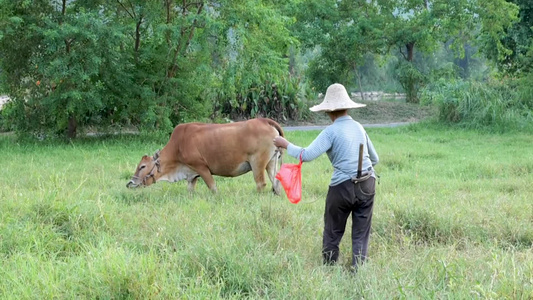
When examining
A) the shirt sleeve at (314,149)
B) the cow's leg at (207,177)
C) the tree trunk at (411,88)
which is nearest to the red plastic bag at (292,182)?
the shirt sleeve at (314,149)

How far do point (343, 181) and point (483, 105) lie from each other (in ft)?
42.5

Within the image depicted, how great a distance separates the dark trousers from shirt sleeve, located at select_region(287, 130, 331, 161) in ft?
1.14

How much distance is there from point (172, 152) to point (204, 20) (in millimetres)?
4836

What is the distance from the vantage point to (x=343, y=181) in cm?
543

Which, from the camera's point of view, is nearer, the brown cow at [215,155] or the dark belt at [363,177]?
the dark belt at [363,177]

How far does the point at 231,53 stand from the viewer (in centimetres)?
1438

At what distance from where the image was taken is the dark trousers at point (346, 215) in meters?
5.40

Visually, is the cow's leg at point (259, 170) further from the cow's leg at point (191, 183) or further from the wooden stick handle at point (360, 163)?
the wooden stick handle at point (360, 163)

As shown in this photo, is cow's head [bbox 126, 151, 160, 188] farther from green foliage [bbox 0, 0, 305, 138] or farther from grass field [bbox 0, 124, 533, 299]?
green foliage [bbox 0, 0, 305, 138]

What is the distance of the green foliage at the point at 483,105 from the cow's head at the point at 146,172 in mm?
10685

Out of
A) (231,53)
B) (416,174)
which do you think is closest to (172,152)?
(416,174)

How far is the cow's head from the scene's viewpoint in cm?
874

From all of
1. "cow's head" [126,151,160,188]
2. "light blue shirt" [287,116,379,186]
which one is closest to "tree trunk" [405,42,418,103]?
"cow's head" [126,151,160,188]

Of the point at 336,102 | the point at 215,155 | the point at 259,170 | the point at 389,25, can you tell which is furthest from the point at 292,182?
the point at 389,25
